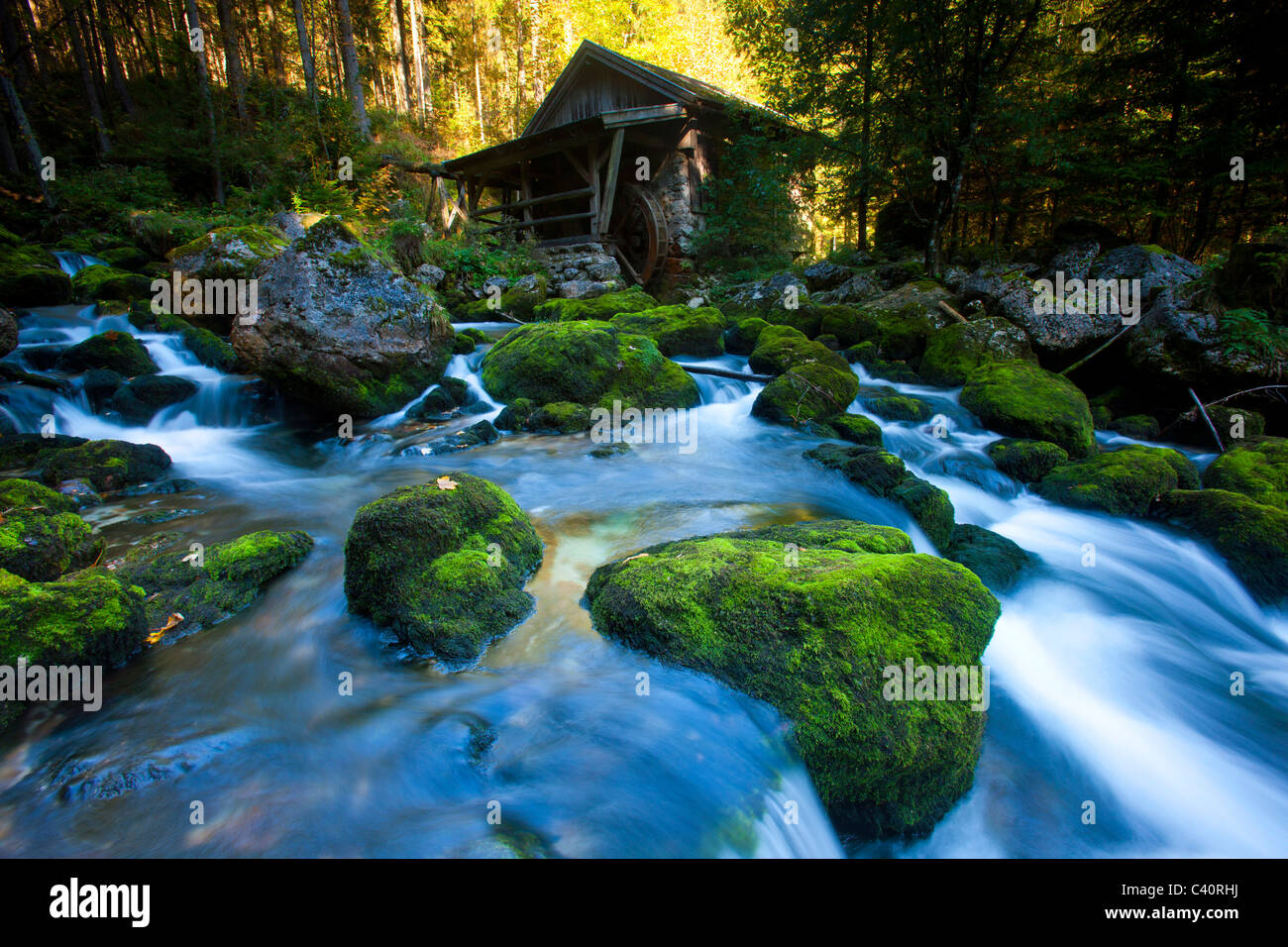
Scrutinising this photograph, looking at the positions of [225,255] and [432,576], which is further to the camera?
[225,255]

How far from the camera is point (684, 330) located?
426 inches

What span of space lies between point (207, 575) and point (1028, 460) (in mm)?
7534

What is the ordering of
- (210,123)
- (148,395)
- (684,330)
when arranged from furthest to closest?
(210,123) < (684,330) < (148,395)

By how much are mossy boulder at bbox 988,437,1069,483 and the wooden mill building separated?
13.0 metres

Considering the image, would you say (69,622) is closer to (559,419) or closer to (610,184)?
(559,419)

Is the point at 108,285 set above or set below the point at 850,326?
above

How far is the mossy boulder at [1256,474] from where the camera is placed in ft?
18.0

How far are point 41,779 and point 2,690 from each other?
55cm

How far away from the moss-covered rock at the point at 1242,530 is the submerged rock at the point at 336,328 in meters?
8.76

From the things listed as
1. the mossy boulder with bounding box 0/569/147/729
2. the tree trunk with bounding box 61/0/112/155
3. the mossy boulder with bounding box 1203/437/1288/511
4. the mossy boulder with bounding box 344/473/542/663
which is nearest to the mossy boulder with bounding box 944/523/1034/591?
the mossy boulder with bounding box 1203/437/1288/511

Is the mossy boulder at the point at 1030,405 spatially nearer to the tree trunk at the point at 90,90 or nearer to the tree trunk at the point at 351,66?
the tree trunk at the point at 351,66

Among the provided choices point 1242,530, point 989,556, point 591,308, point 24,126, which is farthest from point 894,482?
point 24,126

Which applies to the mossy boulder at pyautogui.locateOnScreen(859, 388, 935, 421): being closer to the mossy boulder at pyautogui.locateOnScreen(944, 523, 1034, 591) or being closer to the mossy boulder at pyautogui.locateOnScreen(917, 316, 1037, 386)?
the mossy boulder at pyautogui.locateOnScreen(917, 316, 1037, 386)

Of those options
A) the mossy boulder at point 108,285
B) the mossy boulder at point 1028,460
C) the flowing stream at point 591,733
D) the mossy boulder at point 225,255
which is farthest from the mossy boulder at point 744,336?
the mossy boulder at point 108,285
